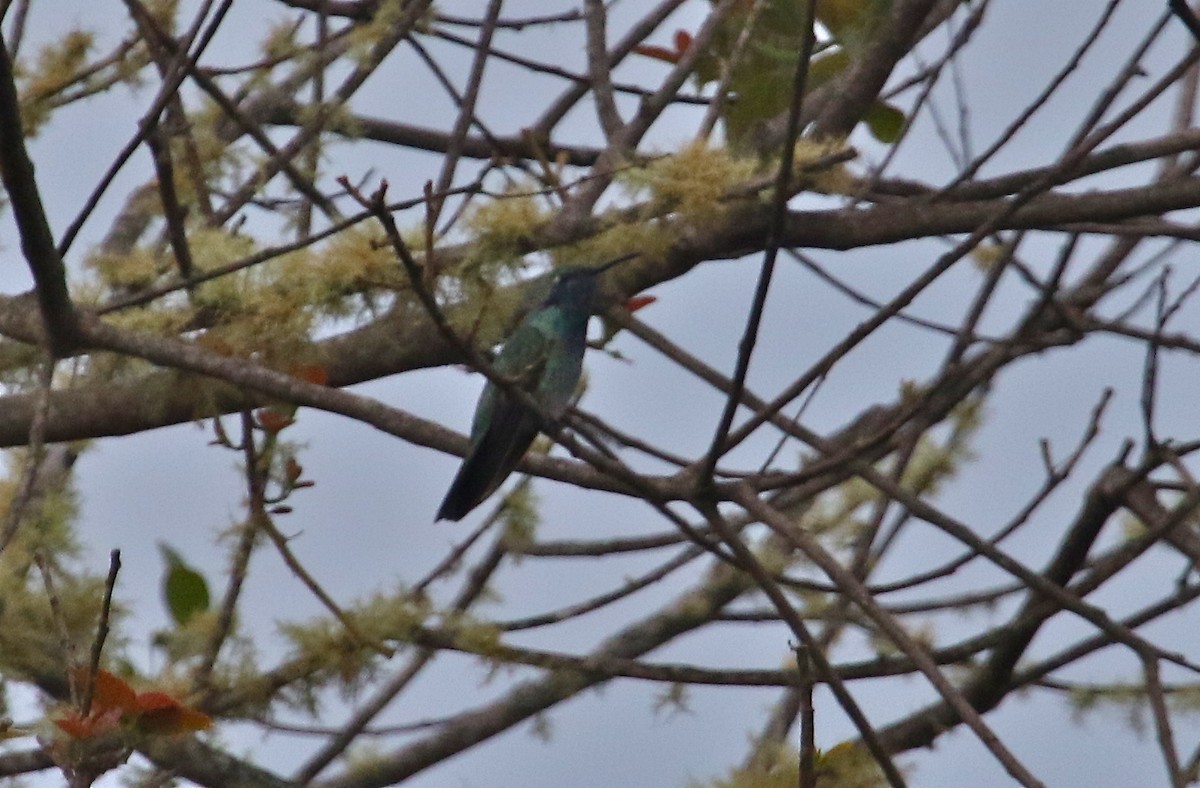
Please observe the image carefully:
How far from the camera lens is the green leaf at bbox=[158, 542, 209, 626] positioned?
8.10ft

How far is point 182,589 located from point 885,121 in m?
1.57

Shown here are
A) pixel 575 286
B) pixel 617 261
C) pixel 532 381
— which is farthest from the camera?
pixel 532 381

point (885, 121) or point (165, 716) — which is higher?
point (885, 121)

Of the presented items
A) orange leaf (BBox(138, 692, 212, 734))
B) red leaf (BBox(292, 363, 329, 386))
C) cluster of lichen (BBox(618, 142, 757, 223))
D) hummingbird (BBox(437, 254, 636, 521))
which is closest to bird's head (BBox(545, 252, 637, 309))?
hummingbird (BBox(437, 254, 636, 521))

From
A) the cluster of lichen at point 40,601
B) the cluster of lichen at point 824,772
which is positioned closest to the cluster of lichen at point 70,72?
the cluster of lichen at point 40,601

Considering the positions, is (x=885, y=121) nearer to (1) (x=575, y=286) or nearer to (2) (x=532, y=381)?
(1) (x=575, y=286)

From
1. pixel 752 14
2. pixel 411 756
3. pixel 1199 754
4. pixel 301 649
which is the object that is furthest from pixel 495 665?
pixel 752 14

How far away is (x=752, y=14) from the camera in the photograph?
2.91 meters

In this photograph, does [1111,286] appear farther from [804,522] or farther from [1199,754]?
[1199,754]

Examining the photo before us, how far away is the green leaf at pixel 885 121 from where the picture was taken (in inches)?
120

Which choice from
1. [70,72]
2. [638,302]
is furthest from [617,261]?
[70,72]

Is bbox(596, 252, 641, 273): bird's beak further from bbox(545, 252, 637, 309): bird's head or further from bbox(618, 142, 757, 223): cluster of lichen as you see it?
bbox(618, 142, 757, 223): cluster of lichen

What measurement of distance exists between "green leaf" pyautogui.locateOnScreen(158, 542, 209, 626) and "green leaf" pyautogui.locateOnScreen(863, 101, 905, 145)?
1.49 m

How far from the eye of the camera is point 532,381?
3.02 m
